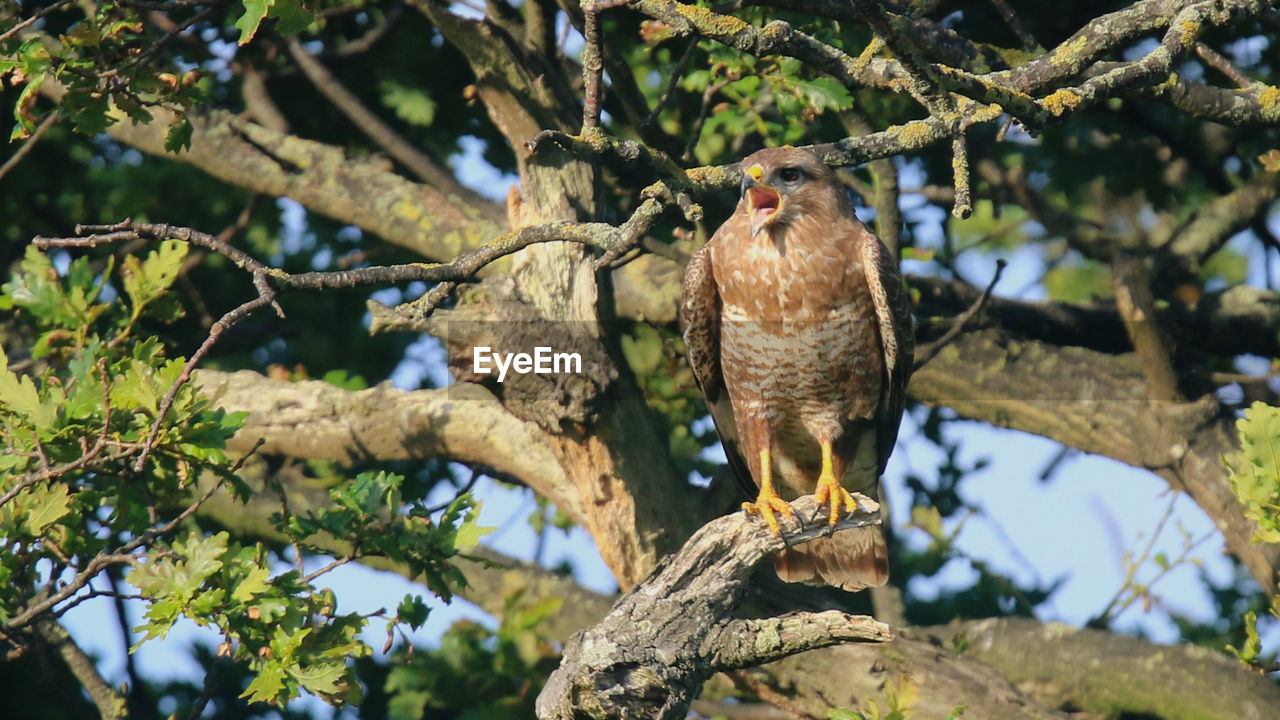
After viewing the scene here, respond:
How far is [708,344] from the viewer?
504cm

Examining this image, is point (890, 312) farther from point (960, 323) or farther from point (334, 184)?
point (334, 184)

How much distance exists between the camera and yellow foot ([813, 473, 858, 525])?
14.8 feet

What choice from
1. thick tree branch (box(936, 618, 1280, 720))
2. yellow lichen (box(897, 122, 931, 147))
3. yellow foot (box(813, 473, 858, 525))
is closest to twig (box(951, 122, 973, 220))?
yellow lichen (box(897, 122, 931, 147))

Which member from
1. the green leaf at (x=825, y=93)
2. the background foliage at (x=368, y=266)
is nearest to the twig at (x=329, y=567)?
the background foliage at (x=368, y=266)

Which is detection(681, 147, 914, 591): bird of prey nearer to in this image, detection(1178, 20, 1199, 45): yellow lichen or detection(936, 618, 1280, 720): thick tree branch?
detection(936, 618, 1280, 720): thick tree branch

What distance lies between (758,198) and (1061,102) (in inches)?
53.4

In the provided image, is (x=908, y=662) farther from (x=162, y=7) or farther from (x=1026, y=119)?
(x=162, y=7)

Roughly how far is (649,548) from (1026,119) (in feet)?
7.01

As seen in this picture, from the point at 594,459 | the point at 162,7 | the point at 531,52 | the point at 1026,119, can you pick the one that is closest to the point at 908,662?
the point at 594,459

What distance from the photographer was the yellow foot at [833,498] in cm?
452

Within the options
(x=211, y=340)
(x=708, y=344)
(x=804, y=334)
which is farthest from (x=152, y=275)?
(x=804, y=334)

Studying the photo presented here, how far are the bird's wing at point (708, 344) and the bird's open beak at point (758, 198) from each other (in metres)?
0.26

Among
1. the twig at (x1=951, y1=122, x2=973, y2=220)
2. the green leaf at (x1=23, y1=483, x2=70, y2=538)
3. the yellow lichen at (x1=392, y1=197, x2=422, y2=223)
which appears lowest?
the green leaf at (x1=23, y1=483, x2=70, y2=538)

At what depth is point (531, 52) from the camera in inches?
190
